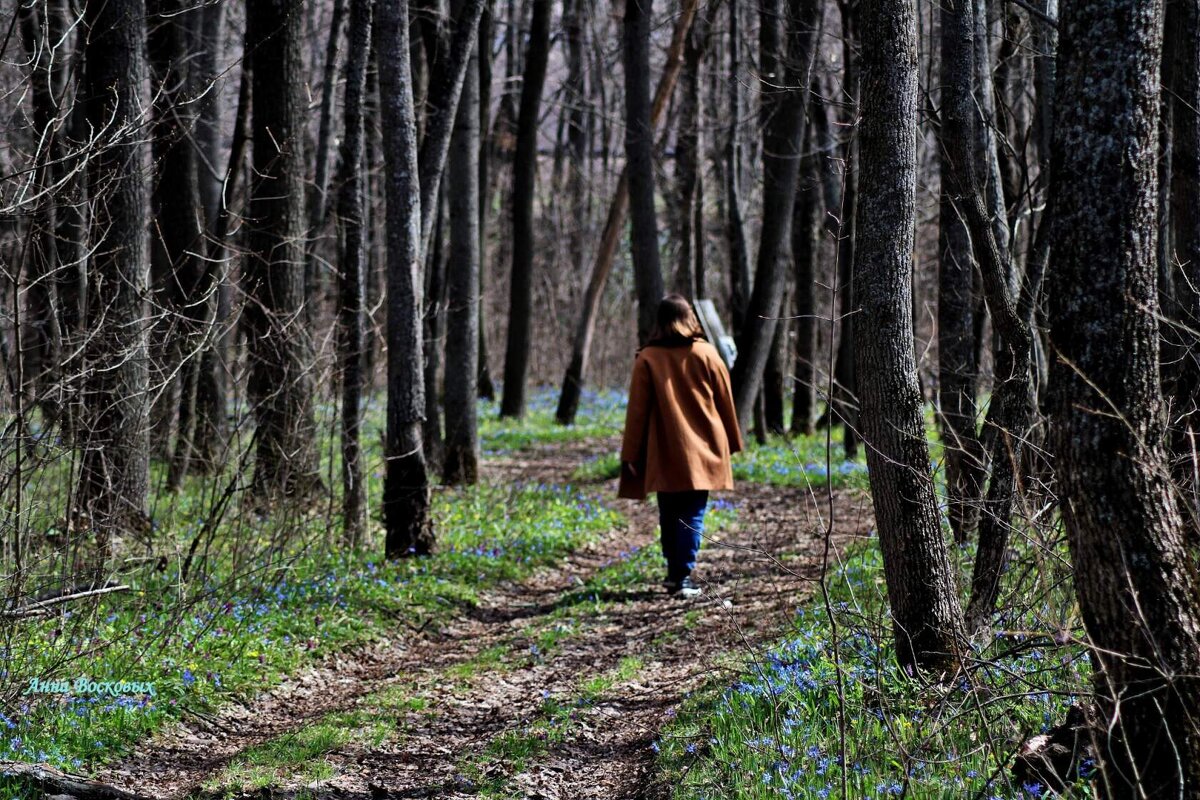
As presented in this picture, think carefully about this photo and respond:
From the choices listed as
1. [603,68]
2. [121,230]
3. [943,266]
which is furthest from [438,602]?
[603,68]

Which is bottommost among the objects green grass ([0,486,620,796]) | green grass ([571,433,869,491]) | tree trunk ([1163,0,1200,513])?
green grass ([0,486,620,796])

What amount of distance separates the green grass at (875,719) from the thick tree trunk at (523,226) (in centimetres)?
1293

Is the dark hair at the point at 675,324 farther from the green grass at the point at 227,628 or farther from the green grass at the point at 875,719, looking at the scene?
the green grass at the point at 875,719

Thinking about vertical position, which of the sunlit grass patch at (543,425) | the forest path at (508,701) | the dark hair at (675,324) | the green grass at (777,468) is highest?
the dark hair at (675,324)

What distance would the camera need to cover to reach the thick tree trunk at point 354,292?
8.63m

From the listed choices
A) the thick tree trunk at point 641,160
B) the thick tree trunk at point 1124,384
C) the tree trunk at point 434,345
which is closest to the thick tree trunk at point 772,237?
the thick tree trunk at point 641,160

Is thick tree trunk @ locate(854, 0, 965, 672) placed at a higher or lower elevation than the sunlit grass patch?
higher

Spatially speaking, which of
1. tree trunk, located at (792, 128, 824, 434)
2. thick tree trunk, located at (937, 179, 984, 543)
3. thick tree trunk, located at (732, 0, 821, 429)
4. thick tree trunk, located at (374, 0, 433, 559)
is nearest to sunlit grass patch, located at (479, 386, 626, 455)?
tree trunk, located at (792, 128, 824, 434)

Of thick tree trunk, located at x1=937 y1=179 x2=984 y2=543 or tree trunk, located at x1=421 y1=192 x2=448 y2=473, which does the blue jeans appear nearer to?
thick tree trunk, located at x1=937 y1=179 x2=984 y2=543

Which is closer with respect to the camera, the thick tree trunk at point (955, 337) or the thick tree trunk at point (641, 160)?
the thick tree trunk at point (955, 337)

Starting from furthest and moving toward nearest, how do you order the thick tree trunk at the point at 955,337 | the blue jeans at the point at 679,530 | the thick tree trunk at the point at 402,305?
the thick tree trunk at the point at 402,305 → the blue jeans at the point at 679,530 → the thick tree trunk at the point at 955,337

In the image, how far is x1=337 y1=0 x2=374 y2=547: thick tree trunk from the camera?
8.63m

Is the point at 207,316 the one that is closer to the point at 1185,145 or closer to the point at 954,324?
the point at 954,324

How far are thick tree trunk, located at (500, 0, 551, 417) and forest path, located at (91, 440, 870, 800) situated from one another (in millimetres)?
9313
